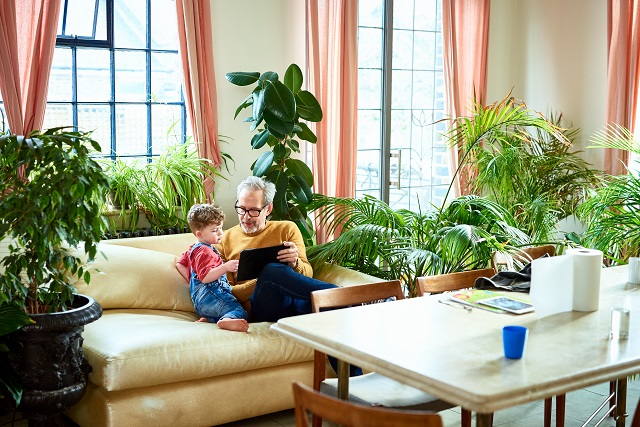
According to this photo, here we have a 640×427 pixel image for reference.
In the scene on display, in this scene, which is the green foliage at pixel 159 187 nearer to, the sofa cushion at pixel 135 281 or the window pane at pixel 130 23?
the sofa cushion at pixel 135 281

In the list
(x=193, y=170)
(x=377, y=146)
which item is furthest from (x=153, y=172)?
(x=377, y=146)

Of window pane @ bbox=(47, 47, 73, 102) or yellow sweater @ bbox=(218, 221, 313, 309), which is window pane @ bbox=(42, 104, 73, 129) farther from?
yellow sweater @ bbox=(218, 221, 313, 309)

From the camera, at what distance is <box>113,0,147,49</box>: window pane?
212 inches

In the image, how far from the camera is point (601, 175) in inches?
247

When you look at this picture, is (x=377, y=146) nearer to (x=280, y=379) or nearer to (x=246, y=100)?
(x=246, y=100)

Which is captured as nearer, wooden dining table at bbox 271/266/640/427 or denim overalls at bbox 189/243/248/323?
wooden dining table at bbox 271/266/640/427

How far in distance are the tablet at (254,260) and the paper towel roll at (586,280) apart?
5.65 ft

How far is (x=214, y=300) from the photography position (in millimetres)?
4289

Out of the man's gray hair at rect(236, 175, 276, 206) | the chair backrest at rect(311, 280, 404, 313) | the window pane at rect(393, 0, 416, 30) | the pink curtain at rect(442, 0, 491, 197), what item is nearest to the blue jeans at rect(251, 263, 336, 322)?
the man's gray hair at rect(236, 175, 276, 206)

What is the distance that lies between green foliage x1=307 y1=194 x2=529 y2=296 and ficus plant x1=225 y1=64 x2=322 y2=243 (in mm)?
199

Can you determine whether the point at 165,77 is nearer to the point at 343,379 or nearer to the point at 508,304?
the point at 508,304

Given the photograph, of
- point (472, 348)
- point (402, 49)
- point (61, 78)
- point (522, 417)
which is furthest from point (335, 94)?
point (472, 348)

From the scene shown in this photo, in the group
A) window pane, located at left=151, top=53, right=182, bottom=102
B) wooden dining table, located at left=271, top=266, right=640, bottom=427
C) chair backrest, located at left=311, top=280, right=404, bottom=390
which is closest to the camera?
wooden dining table, located at left=271, top=266, right=640, bottom=427

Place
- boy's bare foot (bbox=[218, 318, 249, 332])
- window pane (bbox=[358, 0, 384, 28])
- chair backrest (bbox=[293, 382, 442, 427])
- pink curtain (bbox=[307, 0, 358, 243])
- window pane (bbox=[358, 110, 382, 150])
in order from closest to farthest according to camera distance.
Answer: chair backrest (bbox=[293, 382, 442, 427]), boy's bare foot (bbox=[218, 318, 249, 332]), pink curtain (bbox=[307, 0, 358, 243]), window pane (bbox=[358, 0, 384, 28]), window pane (bbox=[358, 110, 382, 150])
